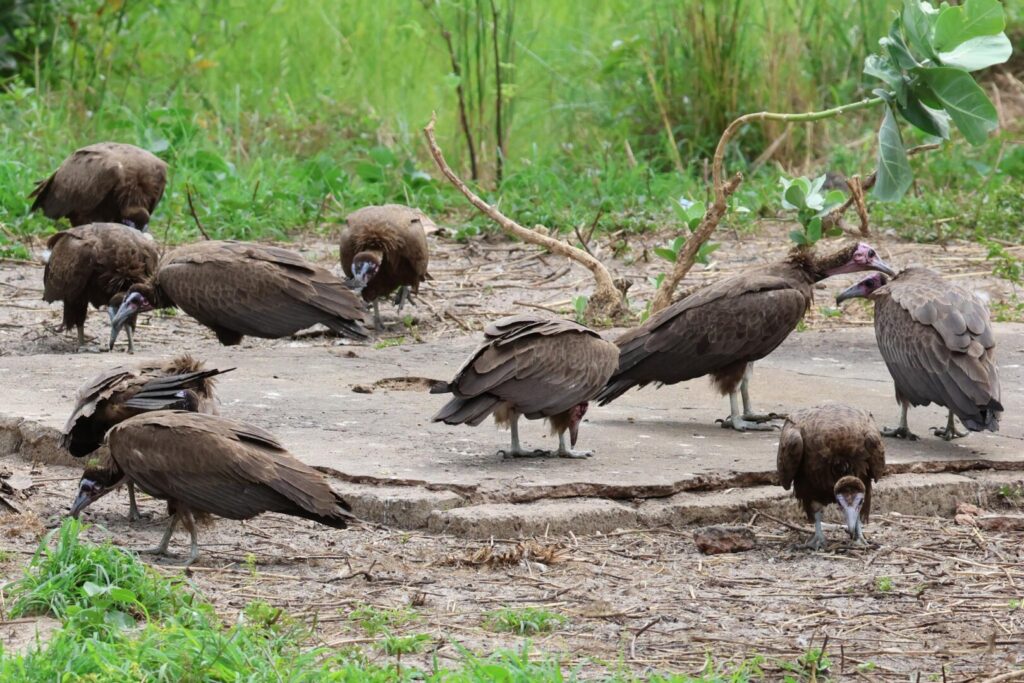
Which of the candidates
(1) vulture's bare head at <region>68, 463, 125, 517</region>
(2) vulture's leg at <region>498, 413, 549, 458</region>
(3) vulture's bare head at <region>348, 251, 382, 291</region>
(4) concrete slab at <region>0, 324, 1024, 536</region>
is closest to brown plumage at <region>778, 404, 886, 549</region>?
(4) concrete slab at <region>0, 324, 1024, 536</region>

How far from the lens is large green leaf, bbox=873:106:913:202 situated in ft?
18.0

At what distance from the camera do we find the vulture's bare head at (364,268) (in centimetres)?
852

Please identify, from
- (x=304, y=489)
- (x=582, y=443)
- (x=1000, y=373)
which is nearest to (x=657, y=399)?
(x=582, y=443)

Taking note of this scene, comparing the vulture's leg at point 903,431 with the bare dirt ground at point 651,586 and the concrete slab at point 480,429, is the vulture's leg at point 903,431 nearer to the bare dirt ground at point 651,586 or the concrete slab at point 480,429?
the concrete slab at point 480,429

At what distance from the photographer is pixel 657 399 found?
23.1 feet

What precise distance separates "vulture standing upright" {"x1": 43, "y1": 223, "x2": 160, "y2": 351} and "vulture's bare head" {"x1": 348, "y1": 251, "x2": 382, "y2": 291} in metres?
1.13

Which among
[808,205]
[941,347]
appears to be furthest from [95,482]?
[808,205]

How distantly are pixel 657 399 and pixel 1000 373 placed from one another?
173cm

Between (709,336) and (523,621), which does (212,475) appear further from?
(709,336)

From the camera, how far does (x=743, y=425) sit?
20.8ft

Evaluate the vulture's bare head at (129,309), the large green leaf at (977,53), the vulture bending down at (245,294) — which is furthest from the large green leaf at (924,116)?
the vulture's bare head at (129,309)

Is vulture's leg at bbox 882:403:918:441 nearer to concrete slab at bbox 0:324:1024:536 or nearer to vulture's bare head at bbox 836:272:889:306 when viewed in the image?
concrete slab at bbox 0:324:1024:536

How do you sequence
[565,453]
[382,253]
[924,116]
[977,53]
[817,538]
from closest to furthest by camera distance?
[817,538], [977,53], [924,116], [565,453], [382,253]

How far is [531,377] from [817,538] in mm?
1232
